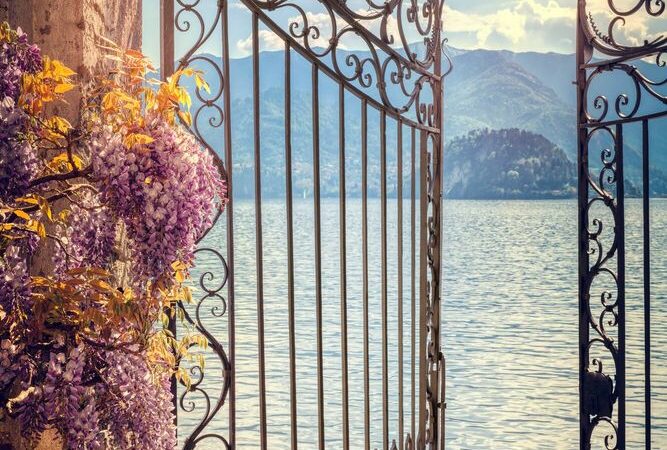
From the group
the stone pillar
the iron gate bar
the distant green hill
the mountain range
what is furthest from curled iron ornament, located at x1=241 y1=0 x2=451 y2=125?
the distant green hill

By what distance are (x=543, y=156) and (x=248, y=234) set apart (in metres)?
5.40

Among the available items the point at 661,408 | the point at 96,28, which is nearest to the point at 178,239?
the point at 96,28

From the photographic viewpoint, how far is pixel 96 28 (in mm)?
2135

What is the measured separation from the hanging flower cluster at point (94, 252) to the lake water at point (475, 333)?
121 cm

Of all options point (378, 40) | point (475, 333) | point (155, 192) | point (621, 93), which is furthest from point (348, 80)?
point (475, 333)

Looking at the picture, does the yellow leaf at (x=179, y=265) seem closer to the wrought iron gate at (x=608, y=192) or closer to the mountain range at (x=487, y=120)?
the wrought iron gate at (x=608, y=192)

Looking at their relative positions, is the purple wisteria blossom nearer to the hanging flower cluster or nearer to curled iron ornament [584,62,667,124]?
the hanging flower cluster

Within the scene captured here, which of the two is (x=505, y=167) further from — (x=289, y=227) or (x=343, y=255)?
(x=289, y=227)

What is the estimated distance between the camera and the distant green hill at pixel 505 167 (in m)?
15.3

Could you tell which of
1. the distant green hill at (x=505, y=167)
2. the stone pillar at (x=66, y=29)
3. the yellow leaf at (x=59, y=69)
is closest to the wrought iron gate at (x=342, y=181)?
the stone pillar at (x=66, y=29)

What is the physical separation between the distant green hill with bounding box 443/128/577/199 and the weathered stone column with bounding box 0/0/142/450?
12.9 metres

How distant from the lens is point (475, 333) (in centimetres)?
1134

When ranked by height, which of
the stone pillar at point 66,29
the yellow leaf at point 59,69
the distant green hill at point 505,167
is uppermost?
the distant green hill at point 505,167

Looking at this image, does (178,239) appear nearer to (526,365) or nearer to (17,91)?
(17,91)
